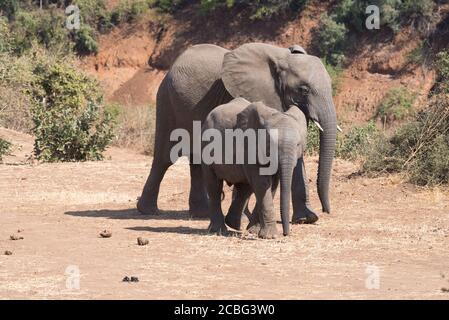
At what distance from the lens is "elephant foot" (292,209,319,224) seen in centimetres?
1296

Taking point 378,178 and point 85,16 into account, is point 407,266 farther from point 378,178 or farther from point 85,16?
point 85,16

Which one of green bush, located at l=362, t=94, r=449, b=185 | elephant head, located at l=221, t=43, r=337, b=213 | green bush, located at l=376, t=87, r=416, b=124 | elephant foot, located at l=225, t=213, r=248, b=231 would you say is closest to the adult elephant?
elephant head, located at l=221, t=43, r=337, b=213

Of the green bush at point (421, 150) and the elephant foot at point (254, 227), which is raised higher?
the green bush at point (421, 150)

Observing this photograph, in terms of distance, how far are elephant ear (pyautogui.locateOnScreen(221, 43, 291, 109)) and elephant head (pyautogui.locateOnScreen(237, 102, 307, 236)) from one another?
167 centimetres

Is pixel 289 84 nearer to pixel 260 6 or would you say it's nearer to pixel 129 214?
pixel 129 214

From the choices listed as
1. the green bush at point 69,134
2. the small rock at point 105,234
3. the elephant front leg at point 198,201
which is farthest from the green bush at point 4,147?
the small rock at point 105,234

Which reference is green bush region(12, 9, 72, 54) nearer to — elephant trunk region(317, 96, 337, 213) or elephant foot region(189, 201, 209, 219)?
elephant foot region(189, 201, 209, 219)

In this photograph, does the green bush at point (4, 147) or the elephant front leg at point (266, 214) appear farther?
the green bush at point (4, 147)

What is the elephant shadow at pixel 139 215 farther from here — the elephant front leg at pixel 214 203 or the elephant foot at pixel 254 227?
the elephant foot at pixel 254 227

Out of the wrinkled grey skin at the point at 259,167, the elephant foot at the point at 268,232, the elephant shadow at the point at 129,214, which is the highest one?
the wrinkled grey skin at the point at 259,167

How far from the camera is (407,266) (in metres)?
10.0

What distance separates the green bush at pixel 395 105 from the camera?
114 feet

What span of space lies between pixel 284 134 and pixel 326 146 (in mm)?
1800

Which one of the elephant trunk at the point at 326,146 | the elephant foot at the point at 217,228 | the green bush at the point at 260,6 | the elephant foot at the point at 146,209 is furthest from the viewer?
the green bush at the point at 260,6
